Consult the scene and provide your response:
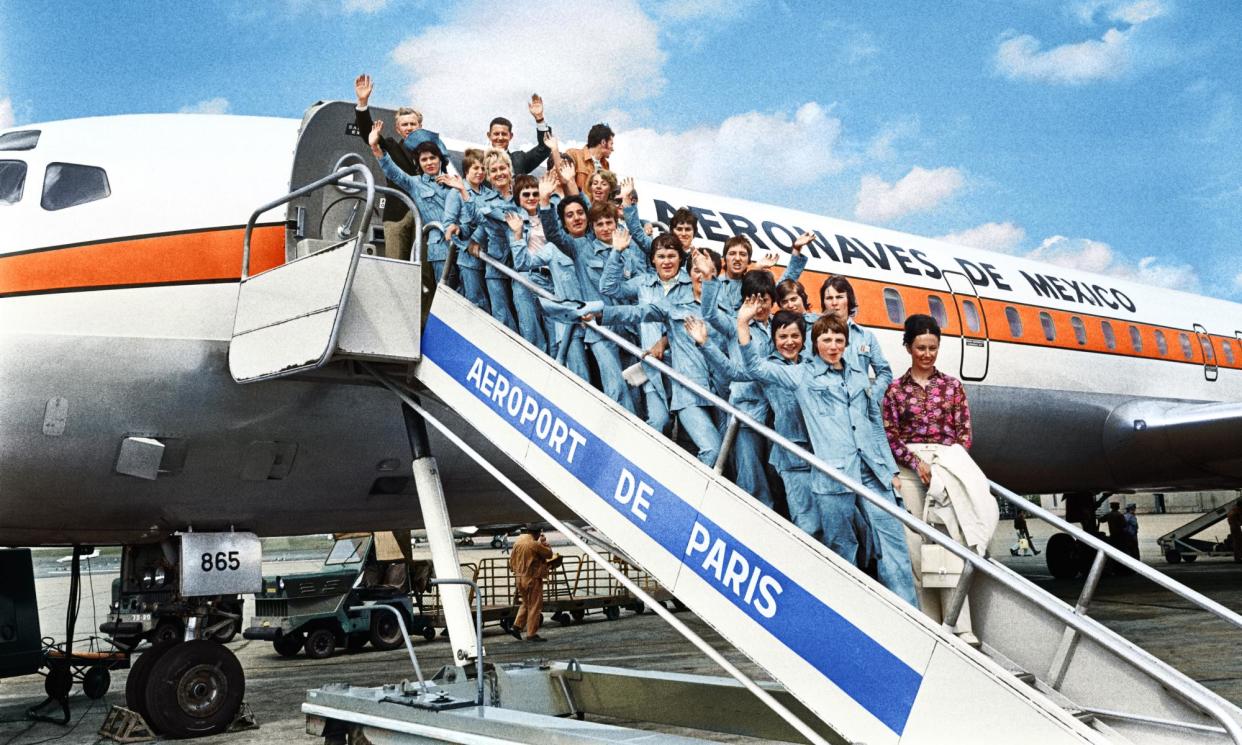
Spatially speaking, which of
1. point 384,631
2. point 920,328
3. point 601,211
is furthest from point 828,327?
point 384,631

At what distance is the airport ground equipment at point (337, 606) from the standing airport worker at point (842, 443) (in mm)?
9036

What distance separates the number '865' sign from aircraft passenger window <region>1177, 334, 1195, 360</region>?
12.6m

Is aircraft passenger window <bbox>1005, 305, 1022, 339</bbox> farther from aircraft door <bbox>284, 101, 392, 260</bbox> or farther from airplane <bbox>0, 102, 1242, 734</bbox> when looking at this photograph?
aircraft door <bbox>284, 101, 392, 260</bbox>

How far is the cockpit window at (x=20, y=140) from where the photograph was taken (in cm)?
698

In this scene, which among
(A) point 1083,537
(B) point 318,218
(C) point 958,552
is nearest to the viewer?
(C) point 958,552

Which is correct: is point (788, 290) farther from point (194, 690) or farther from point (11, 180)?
point (11, 180)

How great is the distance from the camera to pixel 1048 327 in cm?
1227

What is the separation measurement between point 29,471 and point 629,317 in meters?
3.67

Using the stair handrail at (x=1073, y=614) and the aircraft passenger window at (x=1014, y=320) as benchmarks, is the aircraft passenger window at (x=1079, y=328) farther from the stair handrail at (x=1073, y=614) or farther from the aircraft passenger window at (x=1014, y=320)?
the stair handrail at (x=1073, y=614)

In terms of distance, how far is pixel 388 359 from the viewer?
230 inches

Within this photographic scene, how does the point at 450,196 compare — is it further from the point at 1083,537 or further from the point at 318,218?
the point at 1083,537

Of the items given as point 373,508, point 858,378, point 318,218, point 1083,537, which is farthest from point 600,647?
point 1083,537

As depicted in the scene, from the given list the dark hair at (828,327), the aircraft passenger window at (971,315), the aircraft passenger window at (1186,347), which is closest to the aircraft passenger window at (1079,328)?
the aircraft passenger window at (971,315)

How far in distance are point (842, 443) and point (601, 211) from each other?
7.40ft
